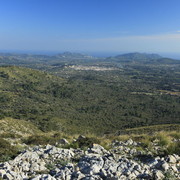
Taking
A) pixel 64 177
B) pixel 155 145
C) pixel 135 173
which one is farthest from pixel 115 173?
pixel 155 145

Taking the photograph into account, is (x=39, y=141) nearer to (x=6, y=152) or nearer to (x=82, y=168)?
(x=6, y=152)

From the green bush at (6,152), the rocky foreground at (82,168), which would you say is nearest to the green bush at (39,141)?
the green bush at (6,152)

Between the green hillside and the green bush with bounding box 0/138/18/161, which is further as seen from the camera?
the green hillside

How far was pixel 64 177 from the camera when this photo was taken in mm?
6484

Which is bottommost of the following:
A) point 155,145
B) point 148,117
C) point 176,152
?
point 148,117

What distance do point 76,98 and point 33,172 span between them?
305 ft

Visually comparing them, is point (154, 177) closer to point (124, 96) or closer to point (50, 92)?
point (50, 92)

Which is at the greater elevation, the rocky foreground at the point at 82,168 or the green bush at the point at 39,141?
the rocky foreground at the point at 82,168

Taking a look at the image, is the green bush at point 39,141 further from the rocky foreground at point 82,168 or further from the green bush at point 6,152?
the rocky foreground at point 82,168

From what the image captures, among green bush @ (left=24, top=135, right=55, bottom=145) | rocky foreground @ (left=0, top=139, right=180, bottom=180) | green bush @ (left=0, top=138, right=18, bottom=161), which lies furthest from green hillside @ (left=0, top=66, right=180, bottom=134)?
rocky foreground @ (left=0, top=139, right=180, bottom=180)

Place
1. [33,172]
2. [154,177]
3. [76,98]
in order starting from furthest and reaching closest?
1. [76,98]
2. [33,172]
3. [154,177]

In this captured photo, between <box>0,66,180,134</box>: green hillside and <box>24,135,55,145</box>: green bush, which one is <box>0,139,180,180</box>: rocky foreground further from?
<box>0,66,180,134</box>: green hillside

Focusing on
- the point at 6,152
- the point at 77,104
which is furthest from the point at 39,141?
the point at 77,104

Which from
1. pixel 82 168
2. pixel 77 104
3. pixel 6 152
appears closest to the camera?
pixel 82 168
